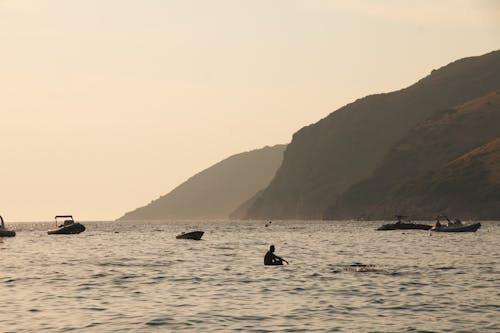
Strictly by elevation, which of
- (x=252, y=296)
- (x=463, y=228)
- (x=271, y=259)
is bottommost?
(x=252, y=296)

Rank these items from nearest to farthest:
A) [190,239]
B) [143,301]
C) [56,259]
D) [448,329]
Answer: [448,329] < [143,301] < [56,259] < [190,239]

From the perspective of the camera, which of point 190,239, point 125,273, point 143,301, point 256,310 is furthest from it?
point 190,239

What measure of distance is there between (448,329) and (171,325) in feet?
34.9

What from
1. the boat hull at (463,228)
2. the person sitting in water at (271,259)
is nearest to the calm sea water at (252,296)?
the person sitting in water at (271,259)

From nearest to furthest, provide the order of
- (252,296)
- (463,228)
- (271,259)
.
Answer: (252,296) → (271,259) → (463,228)

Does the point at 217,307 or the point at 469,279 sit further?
the point at 469,279

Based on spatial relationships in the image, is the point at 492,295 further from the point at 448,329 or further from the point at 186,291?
the point at 186,291

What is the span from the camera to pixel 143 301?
41094mm

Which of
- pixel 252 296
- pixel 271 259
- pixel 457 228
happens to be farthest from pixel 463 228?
pixel 252 296

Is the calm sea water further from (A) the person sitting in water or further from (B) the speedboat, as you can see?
(B) the speedboat

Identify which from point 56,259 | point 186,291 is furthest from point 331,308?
point 56,259

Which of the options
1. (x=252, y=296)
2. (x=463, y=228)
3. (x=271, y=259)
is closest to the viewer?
(x=252, y=296)

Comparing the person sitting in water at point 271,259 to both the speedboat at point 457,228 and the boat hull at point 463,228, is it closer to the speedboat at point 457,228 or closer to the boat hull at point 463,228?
the speedboat at point 457,228

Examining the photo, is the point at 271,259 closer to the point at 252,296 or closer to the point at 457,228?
the point at 252,296
